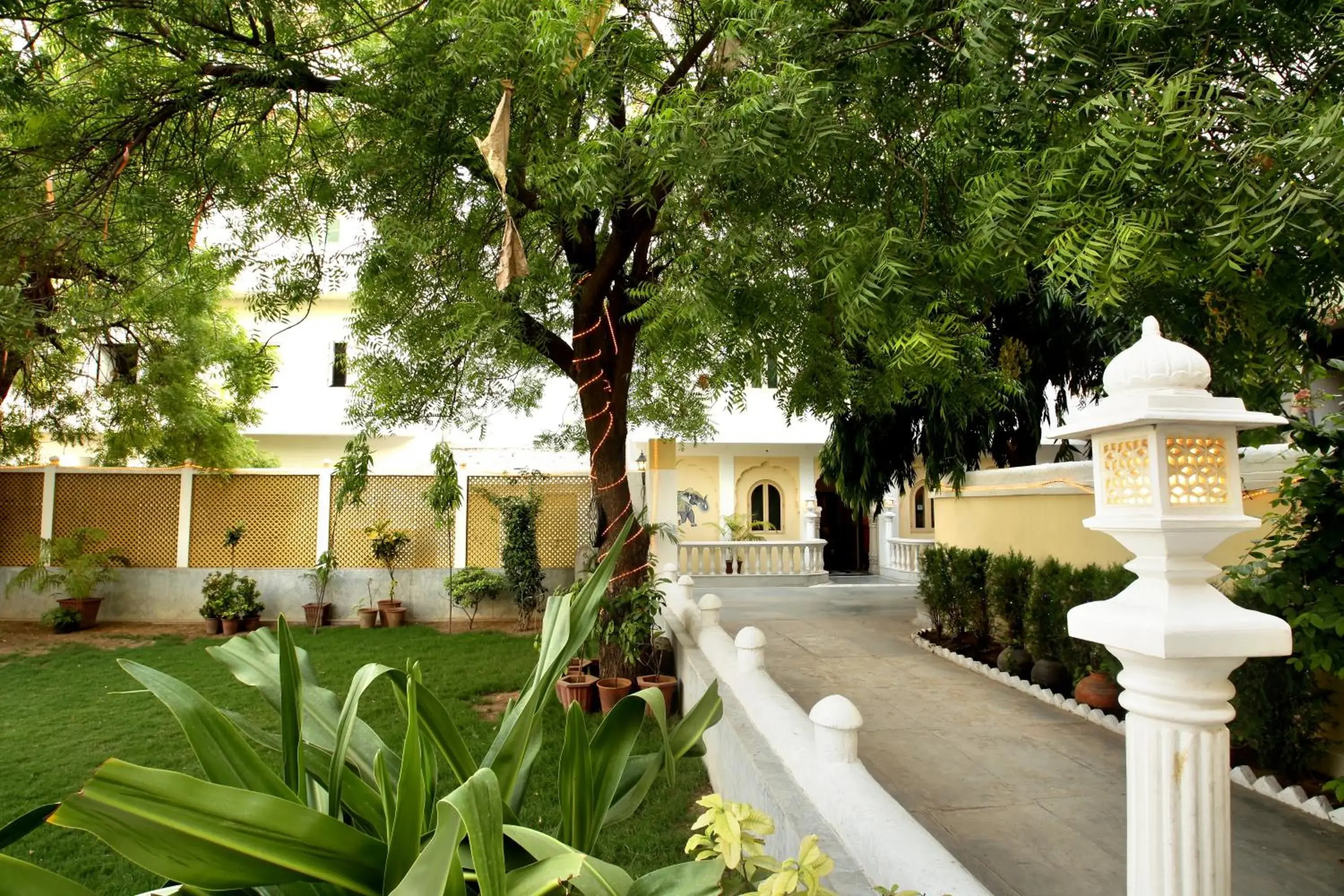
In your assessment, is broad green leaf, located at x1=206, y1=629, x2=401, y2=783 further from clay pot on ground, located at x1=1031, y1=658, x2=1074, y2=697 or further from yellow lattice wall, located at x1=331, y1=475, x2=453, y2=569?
yellow lattice wall, located at x1=331, y1=475, x2=453, y2=569

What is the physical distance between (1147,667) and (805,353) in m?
3.44

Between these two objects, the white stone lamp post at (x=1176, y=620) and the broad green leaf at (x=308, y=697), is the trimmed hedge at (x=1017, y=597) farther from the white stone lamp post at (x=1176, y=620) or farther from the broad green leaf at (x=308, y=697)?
the broad green leaf at (x=308, y=697)

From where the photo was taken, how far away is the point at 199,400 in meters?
10.6

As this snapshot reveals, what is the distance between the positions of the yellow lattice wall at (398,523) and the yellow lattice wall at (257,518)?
1.52ft

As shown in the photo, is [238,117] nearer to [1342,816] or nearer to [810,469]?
[1342,816]

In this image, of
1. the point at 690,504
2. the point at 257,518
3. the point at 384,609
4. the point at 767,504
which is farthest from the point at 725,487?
the point at 257,518

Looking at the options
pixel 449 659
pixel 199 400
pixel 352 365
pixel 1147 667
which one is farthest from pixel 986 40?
pixel 199 400

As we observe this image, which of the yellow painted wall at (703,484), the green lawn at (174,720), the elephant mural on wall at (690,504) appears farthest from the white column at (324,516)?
the yellow painted wall at (703,484)

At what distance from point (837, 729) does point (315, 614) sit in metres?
9.40

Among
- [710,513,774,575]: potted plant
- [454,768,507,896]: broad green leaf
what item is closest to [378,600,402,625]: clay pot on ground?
[710,513,774,575]: potted plant

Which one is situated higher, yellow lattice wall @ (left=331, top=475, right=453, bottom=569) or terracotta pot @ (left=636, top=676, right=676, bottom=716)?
yellow lattice wall @ (left=331, top=475, right=453, bottom=569)

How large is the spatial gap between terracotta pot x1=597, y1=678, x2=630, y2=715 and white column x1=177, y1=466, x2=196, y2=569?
7730mm

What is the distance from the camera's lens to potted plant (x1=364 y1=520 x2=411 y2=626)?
34.3 ft

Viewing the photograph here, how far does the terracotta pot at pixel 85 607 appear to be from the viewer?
9.88m
